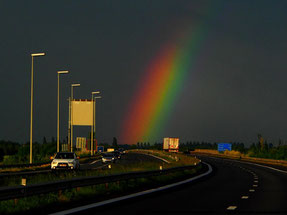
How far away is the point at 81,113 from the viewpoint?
246ft

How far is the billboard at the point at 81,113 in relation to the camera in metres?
74.8

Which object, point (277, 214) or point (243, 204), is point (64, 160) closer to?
point (243, 204)

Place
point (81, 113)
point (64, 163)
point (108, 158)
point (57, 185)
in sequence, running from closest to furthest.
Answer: point (57, 185) → point (64, 163) → point (108, 158) → point (81, 113)

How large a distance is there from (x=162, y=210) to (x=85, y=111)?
61.4 m

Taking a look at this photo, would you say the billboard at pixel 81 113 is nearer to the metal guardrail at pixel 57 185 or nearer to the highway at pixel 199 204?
the metal guardrail at pixel 57 185

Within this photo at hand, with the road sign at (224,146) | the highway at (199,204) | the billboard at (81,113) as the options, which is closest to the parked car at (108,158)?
the billboard at (81,113)

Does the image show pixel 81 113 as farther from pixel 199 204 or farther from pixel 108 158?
pixel 199 204

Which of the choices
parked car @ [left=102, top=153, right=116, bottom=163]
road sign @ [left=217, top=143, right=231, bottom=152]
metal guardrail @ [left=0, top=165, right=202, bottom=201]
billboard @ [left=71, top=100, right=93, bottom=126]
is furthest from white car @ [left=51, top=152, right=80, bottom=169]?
road sign @ [left=217, top=143, right=231, bottom=152]

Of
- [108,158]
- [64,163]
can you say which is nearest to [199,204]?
[64,163]

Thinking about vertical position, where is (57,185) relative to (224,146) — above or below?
above

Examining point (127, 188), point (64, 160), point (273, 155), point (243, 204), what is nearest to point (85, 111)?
point (273, 155)

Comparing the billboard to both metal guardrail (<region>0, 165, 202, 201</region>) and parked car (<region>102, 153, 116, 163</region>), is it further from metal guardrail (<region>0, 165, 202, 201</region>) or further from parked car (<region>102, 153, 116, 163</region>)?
metal guardrail (<region>0, 165, 202, 201</region>)

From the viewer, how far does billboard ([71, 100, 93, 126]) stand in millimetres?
74750

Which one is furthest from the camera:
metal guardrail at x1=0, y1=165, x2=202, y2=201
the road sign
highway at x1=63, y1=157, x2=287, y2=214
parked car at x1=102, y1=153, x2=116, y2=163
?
the road sign
